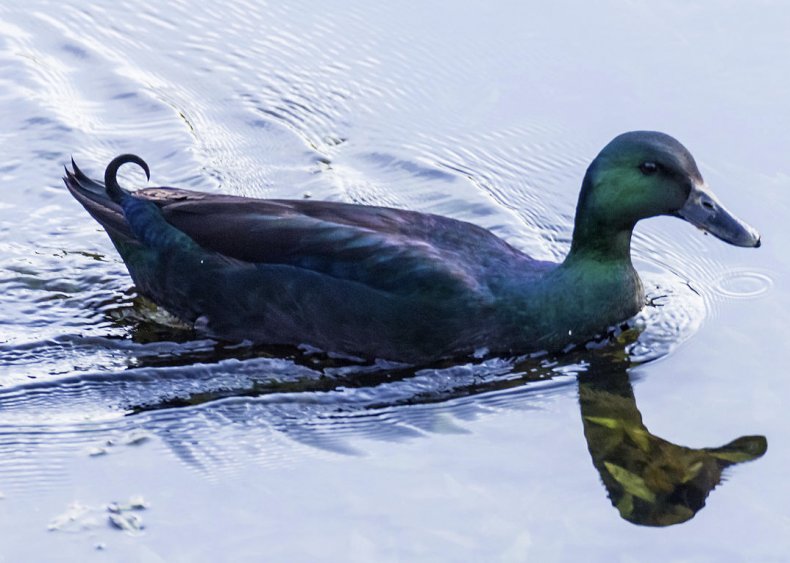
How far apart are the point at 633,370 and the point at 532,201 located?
1926mm

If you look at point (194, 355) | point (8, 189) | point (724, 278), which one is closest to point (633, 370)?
point (724, 278)

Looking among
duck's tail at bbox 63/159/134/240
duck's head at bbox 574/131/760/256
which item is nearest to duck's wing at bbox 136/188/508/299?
duck's tail at bbox 63/159/134/240

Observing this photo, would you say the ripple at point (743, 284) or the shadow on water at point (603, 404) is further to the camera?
the ripple at point (743, 284)

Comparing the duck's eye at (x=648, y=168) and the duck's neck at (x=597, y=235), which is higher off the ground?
the duck's eye at (x=648, y=168)

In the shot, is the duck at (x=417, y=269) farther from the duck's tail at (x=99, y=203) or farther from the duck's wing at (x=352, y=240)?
the duck's tail at (x=99, y=203)

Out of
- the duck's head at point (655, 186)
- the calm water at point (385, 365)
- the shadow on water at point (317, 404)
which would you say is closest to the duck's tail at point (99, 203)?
the calm water at point (385, 365)

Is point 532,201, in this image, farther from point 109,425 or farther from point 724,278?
point 109,425

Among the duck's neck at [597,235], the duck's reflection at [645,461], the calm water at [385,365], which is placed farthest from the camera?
the duck's neck at [597,235]

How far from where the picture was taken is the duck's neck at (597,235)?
25.5ft

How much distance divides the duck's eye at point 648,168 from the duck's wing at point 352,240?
83cm

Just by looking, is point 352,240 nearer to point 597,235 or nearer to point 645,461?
point 597,235

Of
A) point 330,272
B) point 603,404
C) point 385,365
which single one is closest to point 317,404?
point 385,365

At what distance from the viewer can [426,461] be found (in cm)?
693

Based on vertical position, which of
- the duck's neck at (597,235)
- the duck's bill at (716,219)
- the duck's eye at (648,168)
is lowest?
the duck's neck at (597,235)
